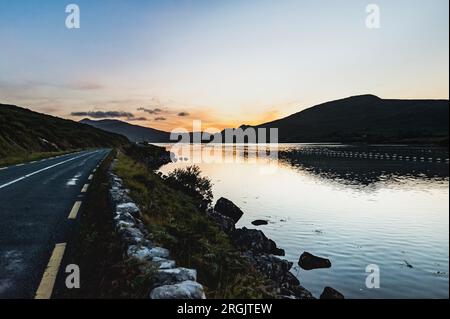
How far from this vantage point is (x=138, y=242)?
19.9ft

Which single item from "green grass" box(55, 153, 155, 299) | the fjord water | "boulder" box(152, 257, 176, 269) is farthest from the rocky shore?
"green grass" box(55, 153, 155, 299)

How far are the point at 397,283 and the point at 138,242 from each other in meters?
11.6

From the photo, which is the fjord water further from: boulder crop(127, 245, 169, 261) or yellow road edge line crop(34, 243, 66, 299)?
yellow road edge line crop(34, 243, 66, 299)

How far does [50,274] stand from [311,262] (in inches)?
461

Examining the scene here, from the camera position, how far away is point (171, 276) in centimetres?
462

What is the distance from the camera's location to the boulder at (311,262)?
14.7 meters

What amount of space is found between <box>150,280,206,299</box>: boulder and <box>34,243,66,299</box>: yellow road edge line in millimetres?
1600

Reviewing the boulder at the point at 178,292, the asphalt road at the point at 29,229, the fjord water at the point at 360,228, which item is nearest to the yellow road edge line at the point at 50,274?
the asphalt road at the point at 29,229

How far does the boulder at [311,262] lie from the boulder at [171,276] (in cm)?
1100

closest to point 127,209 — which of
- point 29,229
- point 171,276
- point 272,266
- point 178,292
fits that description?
point 29,229
